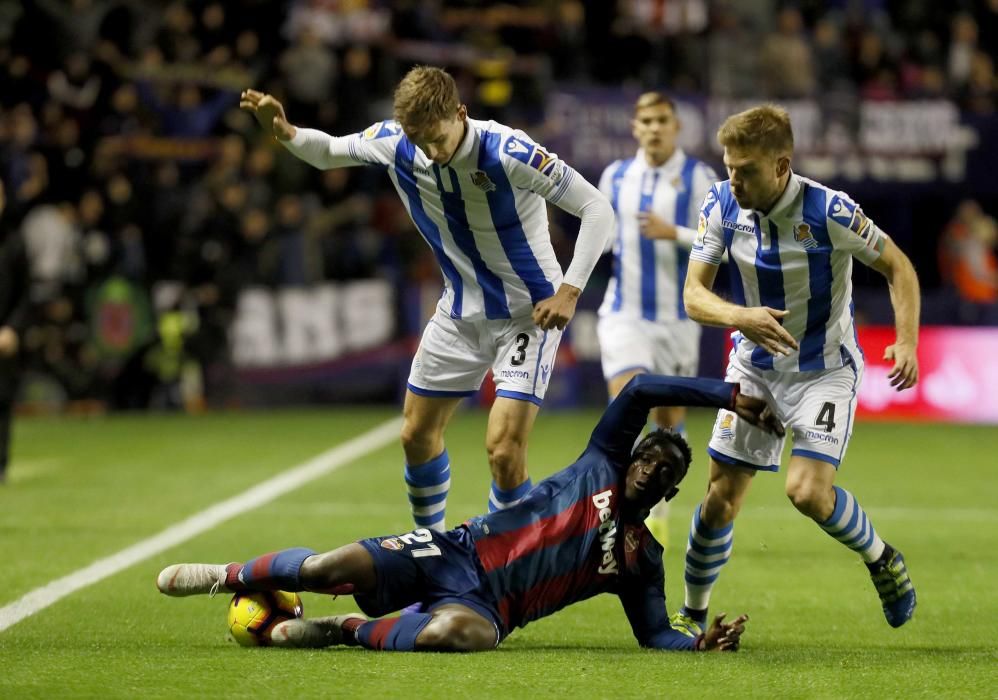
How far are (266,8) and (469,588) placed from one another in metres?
13.8

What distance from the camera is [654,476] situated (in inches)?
225

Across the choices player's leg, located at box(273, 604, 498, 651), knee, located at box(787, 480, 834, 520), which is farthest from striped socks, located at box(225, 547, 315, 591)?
knee, located at box(787, 480, 834, 520)

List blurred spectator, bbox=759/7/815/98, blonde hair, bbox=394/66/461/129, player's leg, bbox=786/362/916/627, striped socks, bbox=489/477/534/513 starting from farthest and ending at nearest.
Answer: blurred spectator, bbox=759/7/815/98, striped socks, bbox=489/477/534/513, blonde hair, bbox=394/66/461/129, player's leg, bbox=786/362/916/627

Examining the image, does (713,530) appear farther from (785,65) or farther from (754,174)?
(785,65)

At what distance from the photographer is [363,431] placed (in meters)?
14.8

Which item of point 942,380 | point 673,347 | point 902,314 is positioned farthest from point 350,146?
point 942,380

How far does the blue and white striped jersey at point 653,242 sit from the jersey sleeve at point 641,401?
320 cm

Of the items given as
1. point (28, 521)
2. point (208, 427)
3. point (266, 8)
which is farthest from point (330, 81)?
point (28, 521)

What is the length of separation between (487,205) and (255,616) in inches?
80.0

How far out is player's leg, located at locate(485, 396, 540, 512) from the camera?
6742 millimetres

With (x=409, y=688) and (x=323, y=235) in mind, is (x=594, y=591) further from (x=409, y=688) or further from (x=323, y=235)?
(x=323, y=235)

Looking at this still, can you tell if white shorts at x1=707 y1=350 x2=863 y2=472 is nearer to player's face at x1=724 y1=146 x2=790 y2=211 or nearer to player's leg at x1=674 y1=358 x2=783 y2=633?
player's leg at x1=674 y1=358 x2=783 y2=633

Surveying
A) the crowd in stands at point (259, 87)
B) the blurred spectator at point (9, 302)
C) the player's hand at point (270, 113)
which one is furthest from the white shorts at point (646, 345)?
the crowd in stands at point (259, 87)

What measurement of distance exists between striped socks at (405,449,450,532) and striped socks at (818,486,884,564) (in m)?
1.76
